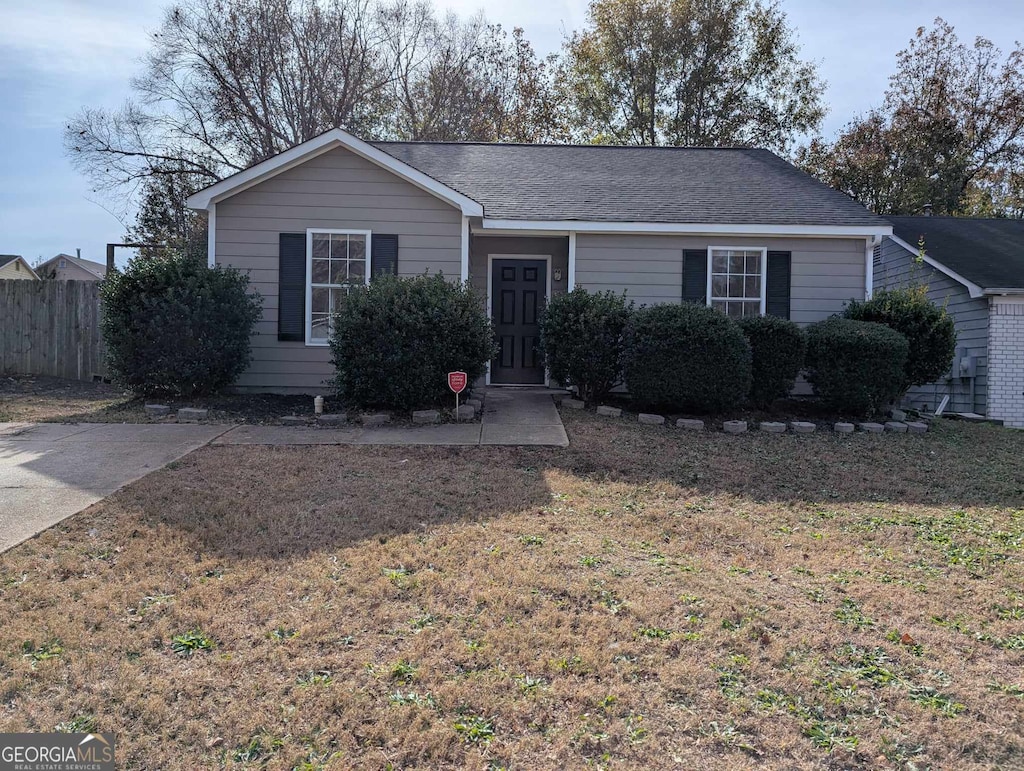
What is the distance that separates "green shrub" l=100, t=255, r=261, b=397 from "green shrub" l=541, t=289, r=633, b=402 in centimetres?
417

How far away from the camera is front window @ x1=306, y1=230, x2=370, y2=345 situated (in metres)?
10.2

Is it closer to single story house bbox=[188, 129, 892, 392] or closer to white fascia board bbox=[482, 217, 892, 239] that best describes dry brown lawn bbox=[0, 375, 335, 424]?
single story house bbox=[188, 129, 892, 392]

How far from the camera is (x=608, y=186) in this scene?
1199 cm

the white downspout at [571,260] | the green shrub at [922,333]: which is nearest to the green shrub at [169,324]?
the white downspout at [571,260]

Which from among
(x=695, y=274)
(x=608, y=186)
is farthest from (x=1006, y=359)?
(x=608, y=186)

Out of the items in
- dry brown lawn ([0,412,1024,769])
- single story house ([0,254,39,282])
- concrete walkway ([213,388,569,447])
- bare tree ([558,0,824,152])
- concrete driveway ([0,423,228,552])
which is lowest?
dry brown lawn ([0,412,1024,769])

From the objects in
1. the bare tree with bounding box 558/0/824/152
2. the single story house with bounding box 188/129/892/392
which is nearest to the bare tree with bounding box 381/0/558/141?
the bare tree with bounding box 558/0/824/152

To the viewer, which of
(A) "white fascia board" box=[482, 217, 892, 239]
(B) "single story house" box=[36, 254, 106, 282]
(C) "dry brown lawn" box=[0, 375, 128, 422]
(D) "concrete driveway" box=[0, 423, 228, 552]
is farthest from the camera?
(B) "single story house" box=[36, 254, 106, 282]

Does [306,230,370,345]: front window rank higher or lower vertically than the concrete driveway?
higher

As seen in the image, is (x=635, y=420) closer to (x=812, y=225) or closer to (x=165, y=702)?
(x=812, y=225)

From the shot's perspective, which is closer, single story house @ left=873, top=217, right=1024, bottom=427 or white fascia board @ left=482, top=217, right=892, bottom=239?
white fascia board @ left=482, top=217, right=892, bottom=239

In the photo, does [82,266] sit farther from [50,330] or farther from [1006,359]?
[1006,359]

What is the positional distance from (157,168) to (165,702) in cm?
2125

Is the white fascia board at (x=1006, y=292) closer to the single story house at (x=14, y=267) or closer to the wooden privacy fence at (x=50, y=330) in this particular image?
the wooden privacy fence at (x=50, y=330)
